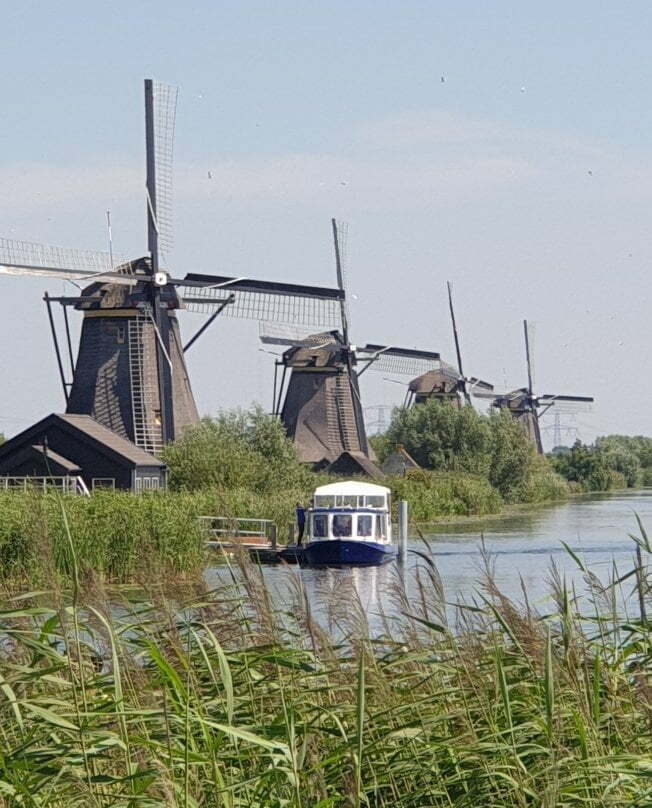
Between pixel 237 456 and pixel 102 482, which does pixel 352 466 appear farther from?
pixel 102 482

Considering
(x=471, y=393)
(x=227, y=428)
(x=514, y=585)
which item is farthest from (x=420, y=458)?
(x=514, y=585)

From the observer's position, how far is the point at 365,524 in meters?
31.5

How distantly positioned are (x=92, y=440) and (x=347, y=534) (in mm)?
7787

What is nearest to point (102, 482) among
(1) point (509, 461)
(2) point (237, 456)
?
(2) point (237, 456)

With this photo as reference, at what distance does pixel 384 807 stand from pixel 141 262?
118 feet

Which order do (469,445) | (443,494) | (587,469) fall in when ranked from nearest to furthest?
(443,494) < (469,445) < (587,469)

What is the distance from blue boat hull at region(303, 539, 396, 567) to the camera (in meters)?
30.5

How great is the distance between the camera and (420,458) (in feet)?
210

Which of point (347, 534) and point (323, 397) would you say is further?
point (323, 397)

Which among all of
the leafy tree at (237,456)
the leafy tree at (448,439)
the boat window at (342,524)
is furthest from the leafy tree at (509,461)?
the boat window at (342,524)

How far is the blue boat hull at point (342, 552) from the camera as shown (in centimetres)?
3045

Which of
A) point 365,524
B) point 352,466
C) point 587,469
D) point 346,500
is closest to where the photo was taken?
point 365,524

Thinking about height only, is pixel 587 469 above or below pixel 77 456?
above

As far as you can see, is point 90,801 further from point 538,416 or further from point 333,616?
point 538,416
